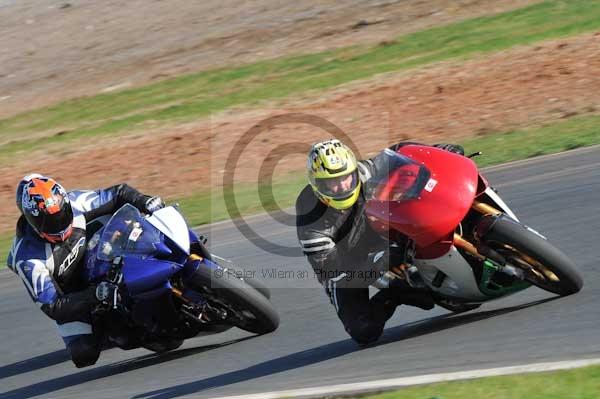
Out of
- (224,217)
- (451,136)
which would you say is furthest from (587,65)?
(224,217)

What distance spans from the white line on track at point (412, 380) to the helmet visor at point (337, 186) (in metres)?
1.19

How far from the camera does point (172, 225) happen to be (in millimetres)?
7215

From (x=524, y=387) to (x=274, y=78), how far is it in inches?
576

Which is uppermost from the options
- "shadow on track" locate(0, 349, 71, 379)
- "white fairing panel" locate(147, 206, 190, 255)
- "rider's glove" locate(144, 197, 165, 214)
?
"white fairing panel" locate(147, 206, 190, 255)

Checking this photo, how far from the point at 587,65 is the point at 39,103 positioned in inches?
433

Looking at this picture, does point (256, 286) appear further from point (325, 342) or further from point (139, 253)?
point (139, 253)

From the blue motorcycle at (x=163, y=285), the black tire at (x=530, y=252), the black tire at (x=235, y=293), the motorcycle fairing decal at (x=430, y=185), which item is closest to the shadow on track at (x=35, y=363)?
the blue motorcycle at (x=163, y=285)

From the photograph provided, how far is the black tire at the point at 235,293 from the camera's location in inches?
279

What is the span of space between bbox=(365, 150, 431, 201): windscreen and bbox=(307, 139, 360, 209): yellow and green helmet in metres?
0.13

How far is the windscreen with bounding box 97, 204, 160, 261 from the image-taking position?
7.16 meters

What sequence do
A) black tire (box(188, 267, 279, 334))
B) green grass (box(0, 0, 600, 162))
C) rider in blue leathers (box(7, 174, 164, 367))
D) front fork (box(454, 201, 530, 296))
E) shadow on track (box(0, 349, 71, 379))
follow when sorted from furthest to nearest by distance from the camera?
green grass (box(0, 0, 600, 162)) < shadow on track (box(0, 349, 71, 379)) < rider in blue leathers (box(7, 174, 164, 367)) < black tire (box(188, 267, 279, 334)) < front fork (box(454, 201, 530, 296))

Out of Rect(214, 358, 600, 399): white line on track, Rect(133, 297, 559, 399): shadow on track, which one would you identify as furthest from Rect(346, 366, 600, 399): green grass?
Rect(133, 297, 559, 399): shadow on track

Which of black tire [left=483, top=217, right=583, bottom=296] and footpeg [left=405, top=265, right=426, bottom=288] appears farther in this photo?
footpeg [left=405, top=265, right=426, bottom=288]

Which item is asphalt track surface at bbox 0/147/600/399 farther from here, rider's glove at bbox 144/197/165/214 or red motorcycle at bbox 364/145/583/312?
rider's glove at bbox 144/197/165/214
